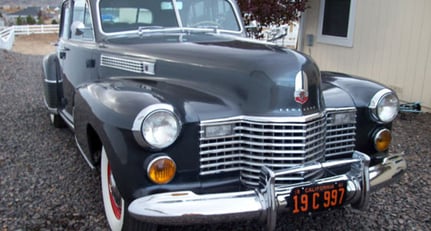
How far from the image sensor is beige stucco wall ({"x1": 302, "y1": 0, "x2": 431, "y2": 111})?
20.1 ft

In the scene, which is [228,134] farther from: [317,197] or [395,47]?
[395,47]

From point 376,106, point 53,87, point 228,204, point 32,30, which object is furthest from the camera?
point 32,30

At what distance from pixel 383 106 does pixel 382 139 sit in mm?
243

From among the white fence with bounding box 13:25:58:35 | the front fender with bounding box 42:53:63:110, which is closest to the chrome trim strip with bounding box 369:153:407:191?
the front fender with bounding box 42:53:63:110

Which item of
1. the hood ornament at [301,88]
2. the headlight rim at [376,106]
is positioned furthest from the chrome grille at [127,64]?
the headlight rim at [376,106]

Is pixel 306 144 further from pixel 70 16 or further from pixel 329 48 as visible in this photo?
pixel 329 48

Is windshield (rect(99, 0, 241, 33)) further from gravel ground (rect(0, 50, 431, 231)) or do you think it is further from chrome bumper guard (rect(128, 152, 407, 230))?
chrome bumper guard (rect(128, 152, 407, 230))

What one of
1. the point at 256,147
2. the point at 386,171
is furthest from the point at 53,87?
the point at 386,171

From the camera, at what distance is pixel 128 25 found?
3541 millimetres

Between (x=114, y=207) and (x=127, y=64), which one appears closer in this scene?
(x=114, y=207)

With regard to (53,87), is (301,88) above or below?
above

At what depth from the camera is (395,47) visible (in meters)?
6.55

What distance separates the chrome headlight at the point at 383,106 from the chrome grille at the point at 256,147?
2.20 feet

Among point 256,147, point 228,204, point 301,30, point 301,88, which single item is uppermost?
point 301,30
